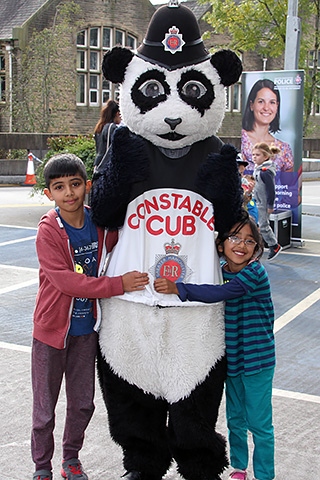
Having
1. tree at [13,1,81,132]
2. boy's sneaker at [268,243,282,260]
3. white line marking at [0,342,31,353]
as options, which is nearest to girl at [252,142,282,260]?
boy's sneaker at [268,243,282,260]

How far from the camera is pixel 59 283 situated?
300 centimetres

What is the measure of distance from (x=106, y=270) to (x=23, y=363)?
206 centimetres

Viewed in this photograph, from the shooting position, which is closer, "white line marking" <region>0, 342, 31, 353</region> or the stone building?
"white line marking" <region>0, 342, 31, 353</region>

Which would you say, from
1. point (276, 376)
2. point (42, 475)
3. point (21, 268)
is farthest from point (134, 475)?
point (21, 268)

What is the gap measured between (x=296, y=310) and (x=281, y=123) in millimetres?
3910

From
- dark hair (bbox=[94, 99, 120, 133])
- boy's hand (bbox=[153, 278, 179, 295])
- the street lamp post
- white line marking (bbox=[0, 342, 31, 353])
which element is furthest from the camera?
the street lamp post

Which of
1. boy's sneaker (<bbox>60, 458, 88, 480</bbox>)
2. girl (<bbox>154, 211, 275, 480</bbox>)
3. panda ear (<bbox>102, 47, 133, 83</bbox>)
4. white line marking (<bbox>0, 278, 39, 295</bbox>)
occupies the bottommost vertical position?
boy's sneaker (<bbox>60, 458, 88, 480</bbox>)

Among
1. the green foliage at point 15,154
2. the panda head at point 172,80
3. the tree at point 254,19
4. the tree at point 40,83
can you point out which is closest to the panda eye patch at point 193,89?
the panda head at point 172,80

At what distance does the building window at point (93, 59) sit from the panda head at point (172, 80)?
2371 cm

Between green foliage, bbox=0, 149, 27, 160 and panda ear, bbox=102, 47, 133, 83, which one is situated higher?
panda ear, bbox=102, 47, 133, 83

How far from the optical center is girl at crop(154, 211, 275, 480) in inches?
121

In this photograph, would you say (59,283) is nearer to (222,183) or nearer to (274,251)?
(222,183)

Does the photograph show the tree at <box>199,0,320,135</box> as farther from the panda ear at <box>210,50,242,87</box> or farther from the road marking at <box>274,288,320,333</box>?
the panda ear at <box>210,50,242,87</box>

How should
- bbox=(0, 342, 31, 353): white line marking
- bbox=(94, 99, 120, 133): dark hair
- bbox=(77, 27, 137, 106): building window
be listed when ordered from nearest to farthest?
bbox=(0, 342, 31, 353): white line marking
bbox=(94, 99, 120, 133): dark hair
bbox=(77, 27, 137, 106): building window
